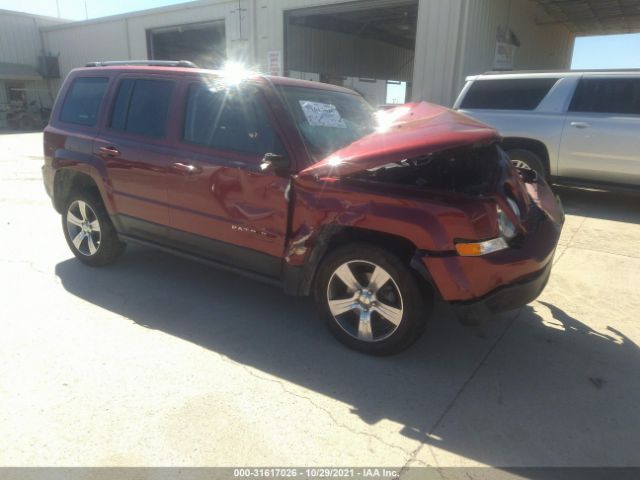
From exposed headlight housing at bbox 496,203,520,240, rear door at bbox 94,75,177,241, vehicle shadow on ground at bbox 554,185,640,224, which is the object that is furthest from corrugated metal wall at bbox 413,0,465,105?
exposed headlight housing at bbox 496,203,520,240

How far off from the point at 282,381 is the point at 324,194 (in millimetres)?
1188

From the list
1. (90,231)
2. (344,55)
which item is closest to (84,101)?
(90,231)

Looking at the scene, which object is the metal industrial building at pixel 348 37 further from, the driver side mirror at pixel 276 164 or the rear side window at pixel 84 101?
the driver side mirror at pixel 276 164

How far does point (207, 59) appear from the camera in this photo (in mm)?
26625

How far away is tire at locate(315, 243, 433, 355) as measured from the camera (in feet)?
9.37

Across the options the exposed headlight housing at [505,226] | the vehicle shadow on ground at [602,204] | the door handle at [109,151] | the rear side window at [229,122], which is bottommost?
the vehicle shadow on ground at [602,204]

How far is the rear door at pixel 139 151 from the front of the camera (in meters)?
3.80

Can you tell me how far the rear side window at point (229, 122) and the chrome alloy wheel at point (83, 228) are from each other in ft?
4.97

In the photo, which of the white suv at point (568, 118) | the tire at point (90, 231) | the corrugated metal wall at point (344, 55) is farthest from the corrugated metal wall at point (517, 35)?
the tire at point (90, 231)

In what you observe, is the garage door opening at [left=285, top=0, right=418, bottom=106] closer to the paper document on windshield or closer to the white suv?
the white suv

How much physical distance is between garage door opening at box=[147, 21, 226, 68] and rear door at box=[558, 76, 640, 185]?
12948 mm

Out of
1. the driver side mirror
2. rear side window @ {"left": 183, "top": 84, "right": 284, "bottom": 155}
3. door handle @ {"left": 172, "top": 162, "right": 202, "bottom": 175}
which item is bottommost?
door handle @ {"left": 172, "top": 162, "right": 202, "bottom": 175}

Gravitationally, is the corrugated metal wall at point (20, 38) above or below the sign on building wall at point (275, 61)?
above

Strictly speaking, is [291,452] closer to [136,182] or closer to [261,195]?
[261,195]
